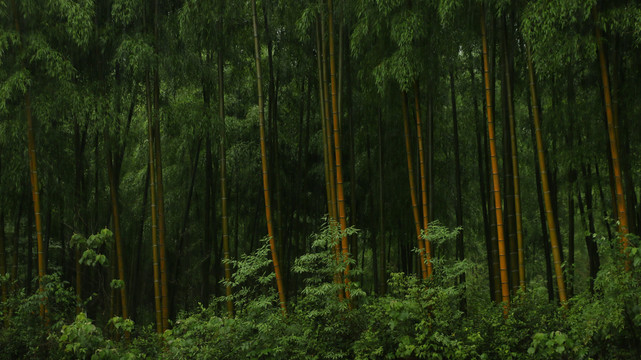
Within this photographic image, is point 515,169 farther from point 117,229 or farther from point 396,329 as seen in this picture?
point 117,229

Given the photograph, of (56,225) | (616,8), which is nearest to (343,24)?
(616,8)

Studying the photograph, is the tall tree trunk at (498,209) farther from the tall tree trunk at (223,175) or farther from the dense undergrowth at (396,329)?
the tall tree trunk at (223,175)

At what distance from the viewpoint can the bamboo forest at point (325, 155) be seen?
4875 millimetres

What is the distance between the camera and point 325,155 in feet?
20.5

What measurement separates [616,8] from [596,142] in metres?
2.12

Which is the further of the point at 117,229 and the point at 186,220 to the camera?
the point at 186,220

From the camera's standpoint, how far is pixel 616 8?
4.77 metres

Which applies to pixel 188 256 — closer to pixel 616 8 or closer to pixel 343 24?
pixel 343 24

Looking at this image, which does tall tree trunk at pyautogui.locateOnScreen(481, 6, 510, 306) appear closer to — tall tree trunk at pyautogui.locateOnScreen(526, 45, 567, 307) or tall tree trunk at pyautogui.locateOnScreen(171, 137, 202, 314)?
tall tree trunk at pyautogui.locateOnScreen(526, 45, 567, 307)

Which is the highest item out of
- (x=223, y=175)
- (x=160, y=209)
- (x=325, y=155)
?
(x=325, y=155)

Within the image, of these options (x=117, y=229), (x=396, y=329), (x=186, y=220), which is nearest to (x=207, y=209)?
(x=186, y=220)

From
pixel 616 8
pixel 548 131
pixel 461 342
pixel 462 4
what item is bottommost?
pixel 461 342

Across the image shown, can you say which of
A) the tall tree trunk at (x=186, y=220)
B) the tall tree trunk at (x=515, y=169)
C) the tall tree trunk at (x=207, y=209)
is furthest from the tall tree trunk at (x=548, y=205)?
the tall tree trunk at (x=186, y=220)

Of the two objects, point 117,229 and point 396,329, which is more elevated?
point 117,229
